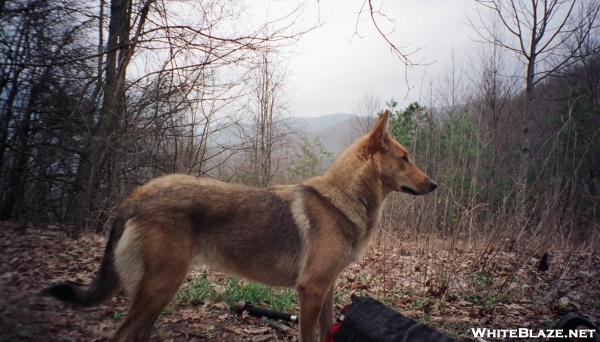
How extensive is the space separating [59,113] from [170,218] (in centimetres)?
462

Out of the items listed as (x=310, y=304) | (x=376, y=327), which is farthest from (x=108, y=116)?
(x=376, y=327)

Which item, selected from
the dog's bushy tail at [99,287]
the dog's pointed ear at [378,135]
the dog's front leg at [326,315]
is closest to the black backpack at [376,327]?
the dog's front leg at [326,315]

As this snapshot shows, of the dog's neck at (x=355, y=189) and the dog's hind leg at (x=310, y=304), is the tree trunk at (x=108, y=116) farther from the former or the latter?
the dog's hind leg at (x=310, y=304)

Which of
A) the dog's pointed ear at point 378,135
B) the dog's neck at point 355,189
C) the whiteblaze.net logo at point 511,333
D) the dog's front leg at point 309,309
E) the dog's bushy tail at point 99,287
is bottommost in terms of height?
the whiteblaze.net logo at point 511,333

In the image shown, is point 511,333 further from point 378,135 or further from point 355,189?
point 378,135

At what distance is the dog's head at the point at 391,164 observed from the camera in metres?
3.85

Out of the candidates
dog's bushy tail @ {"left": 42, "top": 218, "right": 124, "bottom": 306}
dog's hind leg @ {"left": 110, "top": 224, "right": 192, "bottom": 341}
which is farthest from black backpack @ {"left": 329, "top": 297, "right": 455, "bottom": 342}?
dog's bushy tail @ {"left": 42, "top": 218, "right": 124, "bottom": 306}

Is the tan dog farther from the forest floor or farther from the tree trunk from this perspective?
the tree trunk

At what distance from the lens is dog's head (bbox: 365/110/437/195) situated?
3.85 m

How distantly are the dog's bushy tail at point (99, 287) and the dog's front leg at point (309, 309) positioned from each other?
1.56m

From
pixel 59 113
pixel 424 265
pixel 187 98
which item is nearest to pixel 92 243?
pixel 59 113

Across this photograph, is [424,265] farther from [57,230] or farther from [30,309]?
[57,230]

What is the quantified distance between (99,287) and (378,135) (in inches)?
117

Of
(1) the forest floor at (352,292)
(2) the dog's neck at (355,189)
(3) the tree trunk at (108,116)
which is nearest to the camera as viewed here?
(1) the forest floor at (352,292)
